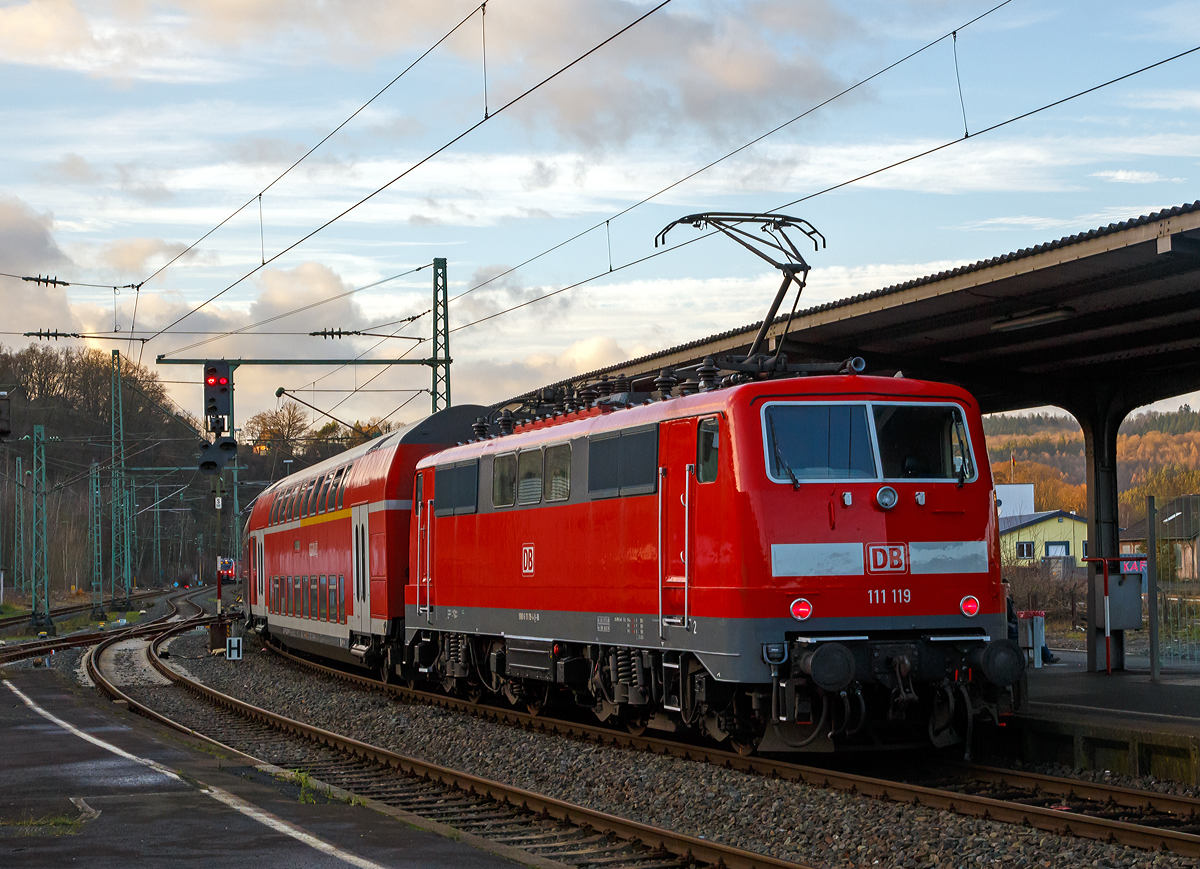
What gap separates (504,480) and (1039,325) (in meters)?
6.80

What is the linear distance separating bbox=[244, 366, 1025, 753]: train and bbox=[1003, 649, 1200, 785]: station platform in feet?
2.56

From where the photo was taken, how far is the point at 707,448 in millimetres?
12562

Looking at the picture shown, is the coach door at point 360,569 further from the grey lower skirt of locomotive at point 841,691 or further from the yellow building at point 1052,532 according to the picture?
the yellow building at point 1052,532

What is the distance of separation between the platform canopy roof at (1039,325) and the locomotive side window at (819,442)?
8.73ft

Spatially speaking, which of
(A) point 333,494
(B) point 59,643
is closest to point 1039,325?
(A) point 333,494

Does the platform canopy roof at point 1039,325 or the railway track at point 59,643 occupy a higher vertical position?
the platform canopy roof at point 1039,325

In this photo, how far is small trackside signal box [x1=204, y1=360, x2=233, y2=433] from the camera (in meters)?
25.5

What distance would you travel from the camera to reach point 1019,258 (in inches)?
531

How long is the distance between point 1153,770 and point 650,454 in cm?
547

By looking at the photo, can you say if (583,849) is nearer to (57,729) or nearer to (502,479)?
(502,479)

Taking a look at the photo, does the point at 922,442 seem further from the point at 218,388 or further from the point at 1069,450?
the point at 1069,450

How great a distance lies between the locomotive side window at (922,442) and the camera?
1235 centimetres

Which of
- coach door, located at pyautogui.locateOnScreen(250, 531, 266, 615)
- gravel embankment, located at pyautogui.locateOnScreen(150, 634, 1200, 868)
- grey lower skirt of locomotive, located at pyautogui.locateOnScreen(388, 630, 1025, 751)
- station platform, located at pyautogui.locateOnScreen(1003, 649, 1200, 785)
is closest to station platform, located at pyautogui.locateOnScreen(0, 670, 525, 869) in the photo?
gravel embankment, located at pyautogui.locateOnScreen(150, 634, 1200, 868)

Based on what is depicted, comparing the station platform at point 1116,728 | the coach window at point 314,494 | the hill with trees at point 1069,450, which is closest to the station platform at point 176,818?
the station platform at point 1116,728
